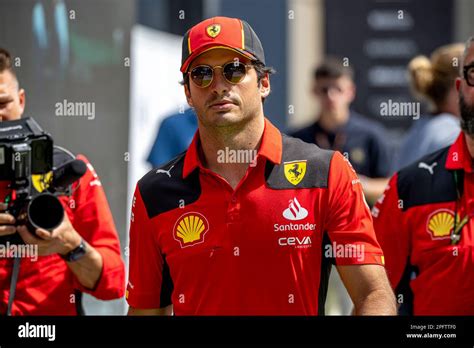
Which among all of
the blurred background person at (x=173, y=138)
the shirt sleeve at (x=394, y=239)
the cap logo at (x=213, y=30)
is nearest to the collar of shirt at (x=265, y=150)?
the cap logo at (x=213, y=30)

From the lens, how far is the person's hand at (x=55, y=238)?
3951 millimetres

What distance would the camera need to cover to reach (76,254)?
4.12 metres

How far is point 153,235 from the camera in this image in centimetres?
379

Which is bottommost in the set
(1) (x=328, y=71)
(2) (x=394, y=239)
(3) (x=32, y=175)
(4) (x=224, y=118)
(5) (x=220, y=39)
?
(2) (x=394, y=239)

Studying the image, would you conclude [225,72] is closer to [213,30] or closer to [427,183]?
[213,30]

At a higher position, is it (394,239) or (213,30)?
(213,30)

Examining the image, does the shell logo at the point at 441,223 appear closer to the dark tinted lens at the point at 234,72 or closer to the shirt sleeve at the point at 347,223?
the shirt sleeve at the point at 347,223

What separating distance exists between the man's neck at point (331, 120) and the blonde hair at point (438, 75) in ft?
1.62

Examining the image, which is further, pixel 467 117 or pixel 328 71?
pixel 328 71

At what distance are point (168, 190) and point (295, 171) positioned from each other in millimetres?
426

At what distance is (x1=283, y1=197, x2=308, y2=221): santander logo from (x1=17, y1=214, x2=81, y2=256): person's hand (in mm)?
813

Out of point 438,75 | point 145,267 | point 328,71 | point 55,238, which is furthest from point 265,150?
point 328,71

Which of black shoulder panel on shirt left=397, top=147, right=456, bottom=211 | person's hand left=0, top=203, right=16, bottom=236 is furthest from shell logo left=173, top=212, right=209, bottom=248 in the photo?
black shoulder panel on shirt left=397, top=147, right=456, bottom=211

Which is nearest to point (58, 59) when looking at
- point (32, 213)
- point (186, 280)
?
point (32, 213)
